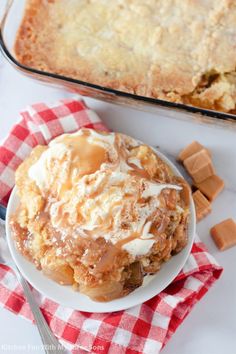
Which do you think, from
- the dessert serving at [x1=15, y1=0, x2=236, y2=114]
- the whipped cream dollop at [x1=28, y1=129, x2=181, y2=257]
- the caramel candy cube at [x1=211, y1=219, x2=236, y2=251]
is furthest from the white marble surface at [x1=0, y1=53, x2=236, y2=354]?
the whipped cream dollop at [x1=28, y1=129, x2=181, y2=257]

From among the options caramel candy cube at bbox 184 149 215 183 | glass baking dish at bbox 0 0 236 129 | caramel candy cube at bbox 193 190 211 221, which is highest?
glass baking dish at bbox 0 0 236 129

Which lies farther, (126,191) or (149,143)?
(149,143)

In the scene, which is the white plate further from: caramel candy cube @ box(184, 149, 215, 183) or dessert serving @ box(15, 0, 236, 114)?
dessert serving @ box(15, 0, 236, 114)

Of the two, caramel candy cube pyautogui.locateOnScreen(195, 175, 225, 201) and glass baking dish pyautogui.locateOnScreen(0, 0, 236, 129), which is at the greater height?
glass baking dish pyautogui.locateOnScreen(0, 0, 236, 129)

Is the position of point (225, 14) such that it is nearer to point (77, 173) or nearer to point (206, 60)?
point (206, 60)

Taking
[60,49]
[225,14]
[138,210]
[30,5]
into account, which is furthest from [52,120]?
[225,14]

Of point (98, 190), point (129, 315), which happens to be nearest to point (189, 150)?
point (98, 190)

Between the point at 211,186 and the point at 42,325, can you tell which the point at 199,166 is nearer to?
the point at 211,186
